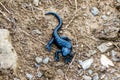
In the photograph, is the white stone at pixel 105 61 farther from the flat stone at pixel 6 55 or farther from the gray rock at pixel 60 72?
the flat stone at pixel 6 55

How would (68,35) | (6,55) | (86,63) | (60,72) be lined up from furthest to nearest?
(68,35), (86,63), (60,72), (6,55)

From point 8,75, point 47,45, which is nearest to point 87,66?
point 47,45

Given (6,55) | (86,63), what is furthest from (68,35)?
(6,55)

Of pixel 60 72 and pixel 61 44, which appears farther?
pixel 61 44

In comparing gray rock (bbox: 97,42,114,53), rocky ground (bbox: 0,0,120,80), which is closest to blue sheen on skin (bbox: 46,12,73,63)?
rocky ground (bbox: 0,0,120,80)

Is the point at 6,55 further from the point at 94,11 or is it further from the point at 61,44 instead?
the point at 94,11

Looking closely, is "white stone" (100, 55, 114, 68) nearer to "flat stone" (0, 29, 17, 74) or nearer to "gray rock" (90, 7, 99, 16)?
"gray rock" (90, 7, 99, 16)

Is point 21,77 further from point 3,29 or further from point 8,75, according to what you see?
point 3,29
